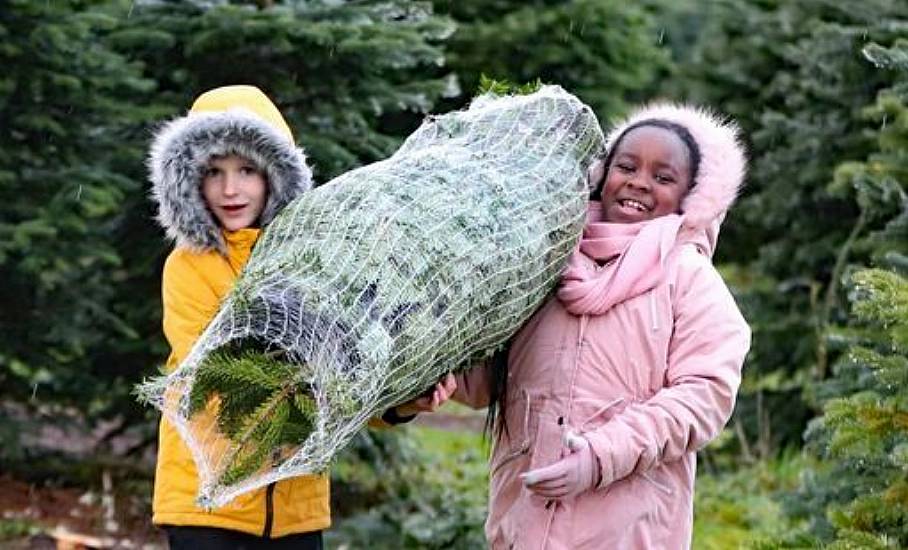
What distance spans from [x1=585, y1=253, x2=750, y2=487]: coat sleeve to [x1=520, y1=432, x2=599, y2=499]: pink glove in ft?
0.08

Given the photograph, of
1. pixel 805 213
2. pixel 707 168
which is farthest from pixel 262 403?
pixel 805 213

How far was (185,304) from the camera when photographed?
4.14 metres

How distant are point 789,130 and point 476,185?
672 centimetres

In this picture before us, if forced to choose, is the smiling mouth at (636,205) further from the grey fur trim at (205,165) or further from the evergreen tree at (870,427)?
the evergreen tree at (870,427)

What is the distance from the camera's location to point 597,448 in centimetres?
356

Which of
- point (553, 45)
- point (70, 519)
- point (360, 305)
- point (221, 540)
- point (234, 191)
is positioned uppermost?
point (553, 45)

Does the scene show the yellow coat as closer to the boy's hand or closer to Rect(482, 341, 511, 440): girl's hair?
Rect(482, 341, 511, 440): girl's hair

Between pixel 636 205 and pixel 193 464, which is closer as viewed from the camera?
pixel 636 205

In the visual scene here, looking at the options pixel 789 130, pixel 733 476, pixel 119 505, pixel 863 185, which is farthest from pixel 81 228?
pixel 789 130

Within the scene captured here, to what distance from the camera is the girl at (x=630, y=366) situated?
3.63 metres

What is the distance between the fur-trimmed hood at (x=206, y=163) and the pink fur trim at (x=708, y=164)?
2.73 feet

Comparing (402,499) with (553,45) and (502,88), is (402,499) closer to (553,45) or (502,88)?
(553,45)

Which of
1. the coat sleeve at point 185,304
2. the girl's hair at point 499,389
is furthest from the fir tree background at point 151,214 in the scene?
the coat sleeve at point 185,304

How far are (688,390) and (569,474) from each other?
33cm
